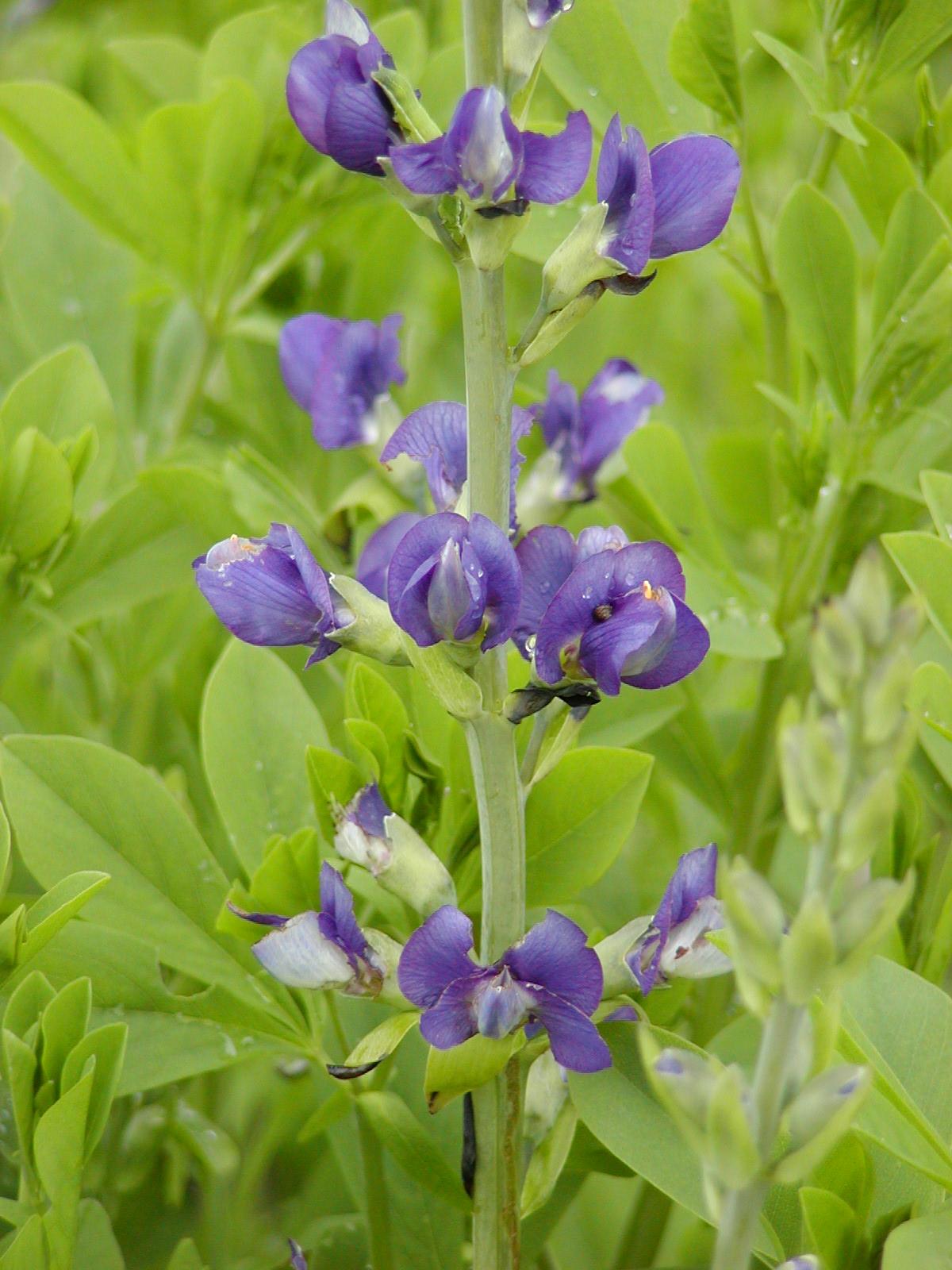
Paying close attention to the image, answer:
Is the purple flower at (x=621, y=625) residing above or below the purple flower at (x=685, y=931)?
above

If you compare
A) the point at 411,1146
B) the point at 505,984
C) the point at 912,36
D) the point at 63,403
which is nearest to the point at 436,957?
the point at 505,984

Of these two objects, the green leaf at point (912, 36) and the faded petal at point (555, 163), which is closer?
the faded petal at point (555, 163)

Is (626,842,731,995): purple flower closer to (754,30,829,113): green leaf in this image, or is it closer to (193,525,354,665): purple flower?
(193,525,354,665): purple flower

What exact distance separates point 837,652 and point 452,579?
194 mm

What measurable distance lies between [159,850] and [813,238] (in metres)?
0.55

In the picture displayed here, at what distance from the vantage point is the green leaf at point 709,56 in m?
0.83

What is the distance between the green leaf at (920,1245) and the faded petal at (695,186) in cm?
44

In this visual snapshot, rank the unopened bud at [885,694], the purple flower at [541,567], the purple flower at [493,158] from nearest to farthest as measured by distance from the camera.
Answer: the unopened bud at [885,694], the purple flower at [493,158], the purple flower at [541,567]

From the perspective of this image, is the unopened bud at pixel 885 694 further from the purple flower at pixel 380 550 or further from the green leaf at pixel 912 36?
the green leaf at pixel 912 36

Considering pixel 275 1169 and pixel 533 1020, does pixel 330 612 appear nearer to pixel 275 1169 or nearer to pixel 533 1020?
pixel 533 1020

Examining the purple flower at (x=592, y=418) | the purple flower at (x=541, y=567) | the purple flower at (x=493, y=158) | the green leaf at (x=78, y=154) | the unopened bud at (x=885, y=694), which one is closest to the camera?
the unopened bud at (x=885, y=694)

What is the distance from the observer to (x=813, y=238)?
0.87 m

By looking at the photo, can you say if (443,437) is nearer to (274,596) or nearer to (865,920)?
(274,596)

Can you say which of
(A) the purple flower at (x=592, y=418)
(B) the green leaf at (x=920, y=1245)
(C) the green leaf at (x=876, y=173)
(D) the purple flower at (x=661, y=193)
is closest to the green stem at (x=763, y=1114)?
(B) the green leaf at (x=920, y=1245)
